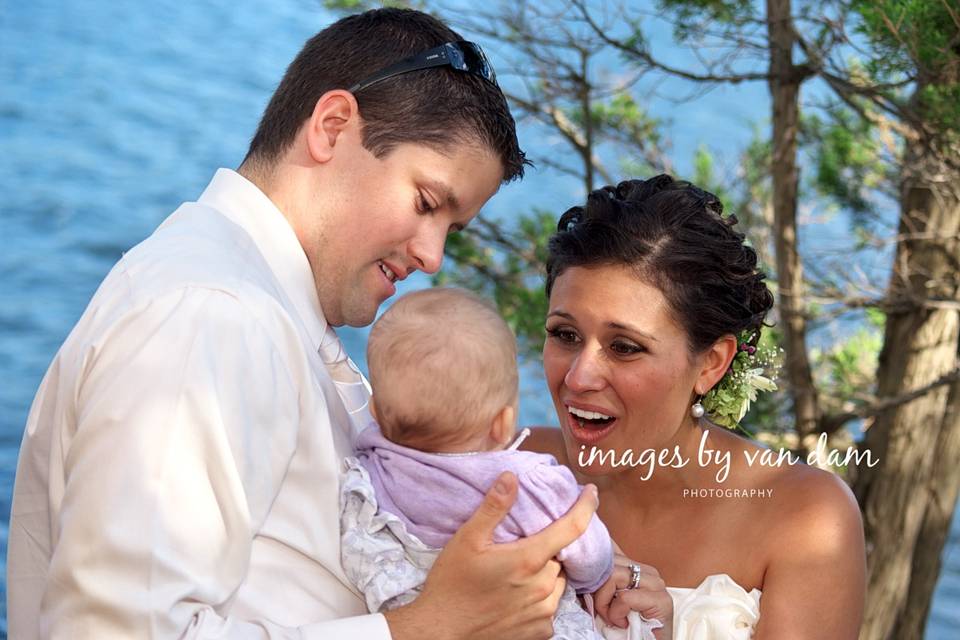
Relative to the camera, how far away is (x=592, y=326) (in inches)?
110

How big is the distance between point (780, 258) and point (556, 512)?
123 inches

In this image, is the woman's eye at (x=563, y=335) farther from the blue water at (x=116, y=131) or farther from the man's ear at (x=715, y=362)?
the blue water at (x=116, y=131)

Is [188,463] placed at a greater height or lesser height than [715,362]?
lesser

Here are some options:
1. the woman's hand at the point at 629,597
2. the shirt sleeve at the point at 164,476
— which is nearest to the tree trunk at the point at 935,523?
the woman's hand at the point at 629,597

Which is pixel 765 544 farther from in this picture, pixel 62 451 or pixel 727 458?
pixel 62 451

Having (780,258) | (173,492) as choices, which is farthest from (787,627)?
(780,258)

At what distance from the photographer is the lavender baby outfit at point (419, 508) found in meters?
2.04

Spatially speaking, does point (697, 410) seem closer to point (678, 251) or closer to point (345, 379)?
point (678, 251)

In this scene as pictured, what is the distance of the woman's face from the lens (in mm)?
Answer: 2777

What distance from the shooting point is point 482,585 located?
191cm

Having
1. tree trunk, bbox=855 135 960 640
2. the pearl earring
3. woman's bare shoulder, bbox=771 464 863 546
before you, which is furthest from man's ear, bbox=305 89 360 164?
tree trunk, bbox=855 135 960 640

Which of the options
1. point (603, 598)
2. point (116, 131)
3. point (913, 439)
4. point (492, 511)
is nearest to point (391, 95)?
point (492, 511)

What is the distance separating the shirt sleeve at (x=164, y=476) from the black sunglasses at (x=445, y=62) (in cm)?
63

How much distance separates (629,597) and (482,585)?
25.8 inches
